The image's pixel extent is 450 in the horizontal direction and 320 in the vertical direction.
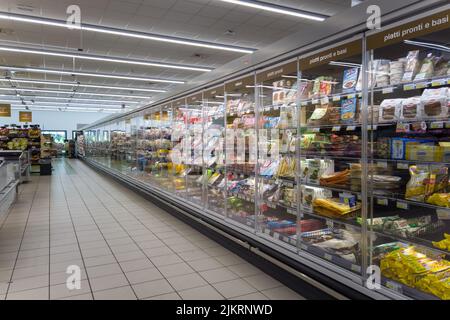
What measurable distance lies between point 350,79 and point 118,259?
11.2 ft

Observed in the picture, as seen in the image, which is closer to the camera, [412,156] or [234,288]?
[412,156]

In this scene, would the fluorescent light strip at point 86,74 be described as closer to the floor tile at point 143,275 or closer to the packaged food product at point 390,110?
the floor tile at point 143,275

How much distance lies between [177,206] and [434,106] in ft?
15.4

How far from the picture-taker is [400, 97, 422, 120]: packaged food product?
2745mm

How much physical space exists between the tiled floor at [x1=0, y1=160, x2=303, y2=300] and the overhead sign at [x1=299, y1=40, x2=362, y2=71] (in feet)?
7.39

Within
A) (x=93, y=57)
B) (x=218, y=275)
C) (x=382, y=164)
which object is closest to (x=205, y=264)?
(x=218, y=275)

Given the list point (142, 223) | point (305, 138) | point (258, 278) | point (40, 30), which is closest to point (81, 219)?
point (142, 223)

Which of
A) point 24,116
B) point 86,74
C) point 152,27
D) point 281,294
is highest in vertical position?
point 152,27

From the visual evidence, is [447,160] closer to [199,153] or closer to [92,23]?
[199,153]

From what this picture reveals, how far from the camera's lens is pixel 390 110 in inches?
116

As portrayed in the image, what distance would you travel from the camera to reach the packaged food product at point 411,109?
2.74 metres

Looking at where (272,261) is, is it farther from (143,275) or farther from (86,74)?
(86,74)

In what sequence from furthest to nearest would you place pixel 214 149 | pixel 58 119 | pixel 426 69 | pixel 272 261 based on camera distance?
pixel 58 119 < pixel 214 149 < pixel 272 261 < pixel 426 69

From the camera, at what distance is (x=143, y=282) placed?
355 cm
